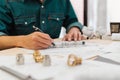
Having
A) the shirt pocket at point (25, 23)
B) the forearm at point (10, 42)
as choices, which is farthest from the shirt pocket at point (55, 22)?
the forearm at point (10, 42)

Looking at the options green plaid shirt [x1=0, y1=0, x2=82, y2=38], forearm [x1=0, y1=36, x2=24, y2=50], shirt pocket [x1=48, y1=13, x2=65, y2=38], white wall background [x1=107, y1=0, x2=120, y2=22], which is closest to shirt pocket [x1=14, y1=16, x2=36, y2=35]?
green plaid shirt [x1=0, y1=0, x2=82, y2=38]

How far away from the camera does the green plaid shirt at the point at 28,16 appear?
129 cm

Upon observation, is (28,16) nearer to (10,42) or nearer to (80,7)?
(10,42)

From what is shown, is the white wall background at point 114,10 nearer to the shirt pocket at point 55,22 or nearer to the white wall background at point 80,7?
the white wall background at point 80,7

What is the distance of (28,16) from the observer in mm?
1317

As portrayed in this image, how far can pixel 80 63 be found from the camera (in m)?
0.61

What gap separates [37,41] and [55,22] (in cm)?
49

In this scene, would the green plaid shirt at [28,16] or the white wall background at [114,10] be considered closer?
the green plaid shirt at [28,16]

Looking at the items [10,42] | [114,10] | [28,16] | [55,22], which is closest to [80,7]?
[114,10]

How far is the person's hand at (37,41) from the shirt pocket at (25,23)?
0.34m

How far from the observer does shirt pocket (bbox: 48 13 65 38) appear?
1.40 m

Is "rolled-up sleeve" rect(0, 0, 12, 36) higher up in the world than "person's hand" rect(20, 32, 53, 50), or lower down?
higher up

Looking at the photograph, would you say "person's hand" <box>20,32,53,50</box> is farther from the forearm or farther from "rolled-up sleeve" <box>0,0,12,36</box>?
"rolled-up sleeve" <box>0,0,12,36</box>

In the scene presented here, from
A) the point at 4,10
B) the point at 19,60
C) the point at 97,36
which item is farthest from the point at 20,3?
the point at 19,60
